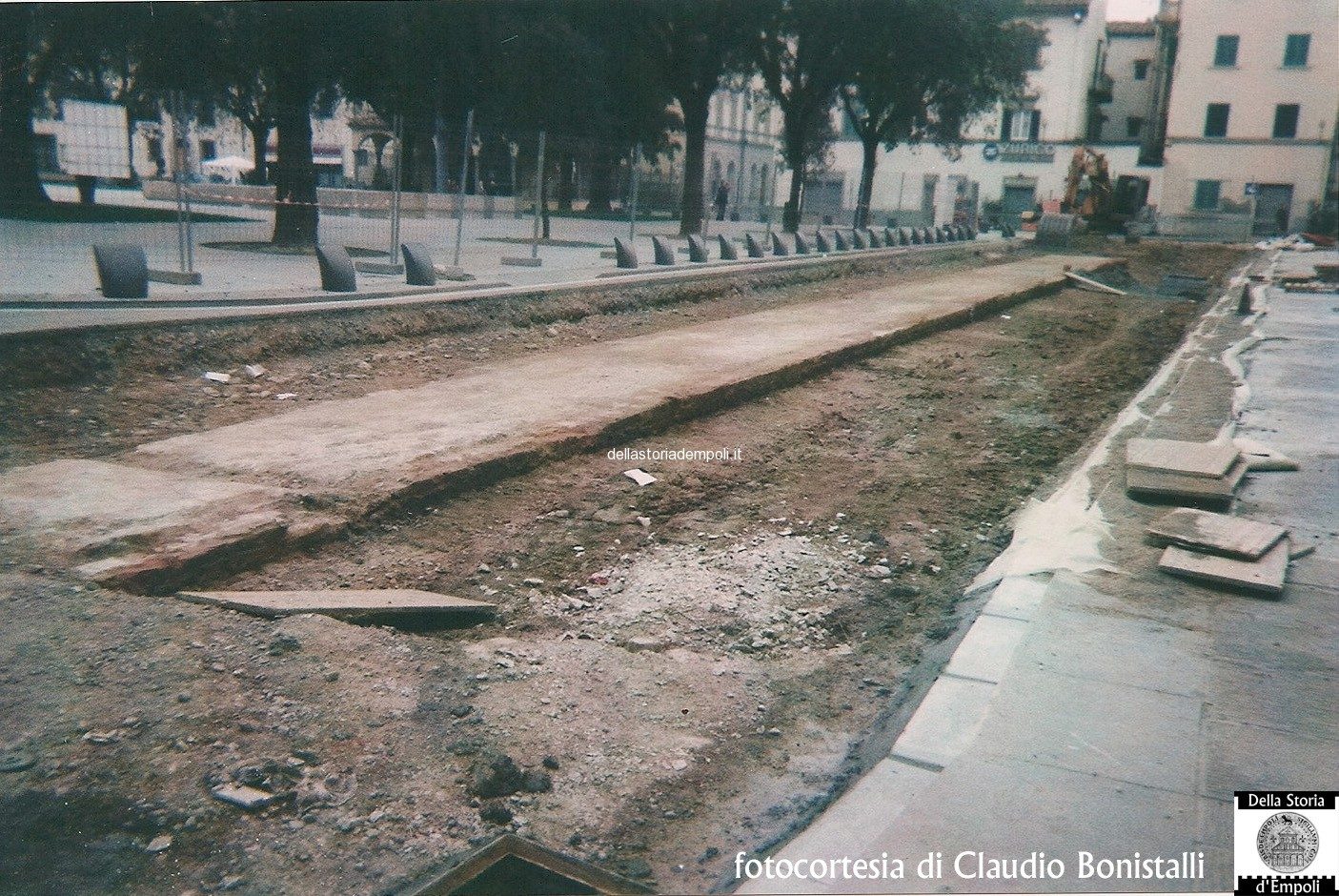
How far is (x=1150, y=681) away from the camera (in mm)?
3193

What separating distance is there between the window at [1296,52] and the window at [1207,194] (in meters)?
6.70

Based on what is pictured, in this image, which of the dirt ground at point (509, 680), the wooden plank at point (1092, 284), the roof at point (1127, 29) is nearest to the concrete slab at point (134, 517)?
the dirt ground at point (509, 680)

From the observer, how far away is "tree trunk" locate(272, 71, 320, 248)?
13.6 m

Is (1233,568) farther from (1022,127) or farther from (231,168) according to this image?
(1022,127)

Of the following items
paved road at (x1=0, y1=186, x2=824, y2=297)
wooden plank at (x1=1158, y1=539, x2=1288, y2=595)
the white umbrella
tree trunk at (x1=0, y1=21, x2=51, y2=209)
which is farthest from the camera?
the white umbrella

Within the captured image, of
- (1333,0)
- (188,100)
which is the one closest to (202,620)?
(188,100)

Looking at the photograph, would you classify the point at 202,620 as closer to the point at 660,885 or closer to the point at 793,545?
the point at 660,885

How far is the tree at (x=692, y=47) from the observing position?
22172 mm

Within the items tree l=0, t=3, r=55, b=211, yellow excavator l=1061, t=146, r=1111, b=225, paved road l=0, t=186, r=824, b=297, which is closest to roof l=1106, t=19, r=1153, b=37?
yellow excavator l=1061, t=146, r=1111, b=225

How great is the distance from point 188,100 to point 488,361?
5.46m

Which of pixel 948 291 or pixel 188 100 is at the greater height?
pixel 188 100

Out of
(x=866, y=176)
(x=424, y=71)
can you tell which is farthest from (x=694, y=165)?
(x=866, y=176)

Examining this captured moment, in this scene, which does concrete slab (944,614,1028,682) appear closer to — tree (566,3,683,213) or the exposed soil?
the exposed soil

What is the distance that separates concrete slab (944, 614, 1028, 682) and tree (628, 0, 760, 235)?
19256 millimetres
